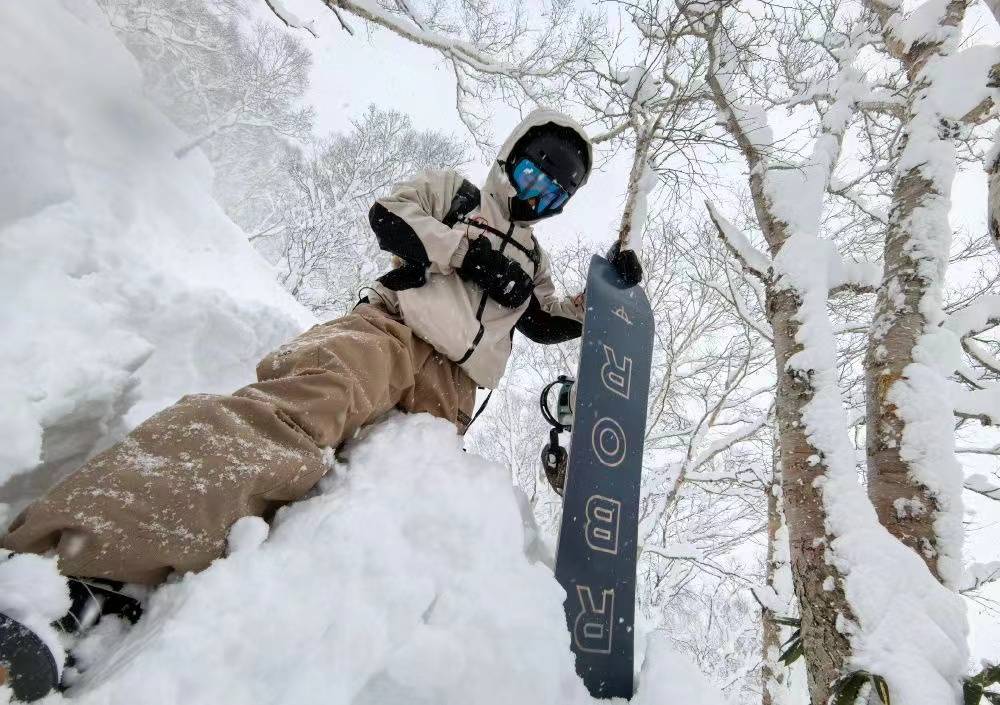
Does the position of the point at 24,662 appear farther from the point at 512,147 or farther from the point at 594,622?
the point at 512,147

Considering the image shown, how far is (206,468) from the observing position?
3.39ft

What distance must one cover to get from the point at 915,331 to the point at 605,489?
4.38 feet

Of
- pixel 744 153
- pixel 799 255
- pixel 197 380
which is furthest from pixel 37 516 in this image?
pixel 744 153

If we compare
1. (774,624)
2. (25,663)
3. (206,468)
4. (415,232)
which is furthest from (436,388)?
(774,624)

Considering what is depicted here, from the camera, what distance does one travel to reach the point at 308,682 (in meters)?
0.87

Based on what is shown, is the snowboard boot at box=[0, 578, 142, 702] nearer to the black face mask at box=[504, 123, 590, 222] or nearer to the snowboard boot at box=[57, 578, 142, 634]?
the snowboard boot at box=[57, 578, 142, 634]

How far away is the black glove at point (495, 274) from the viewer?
5.78 ft

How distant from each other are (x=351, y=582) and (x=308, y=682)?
0.69 ft

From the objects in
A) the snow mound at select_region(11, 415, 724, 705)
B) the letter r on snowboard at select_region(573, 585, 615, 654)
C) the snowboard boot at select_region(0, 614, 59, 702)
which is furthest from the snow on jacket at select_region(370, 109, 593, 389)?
the snowboard boot at select_region(0, 614, 59, 702)

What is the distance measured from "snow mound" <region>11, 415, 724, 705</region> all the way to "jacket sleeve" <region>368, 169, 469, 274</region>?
73cm

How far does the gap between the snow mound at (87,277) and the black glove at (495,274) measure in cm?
132

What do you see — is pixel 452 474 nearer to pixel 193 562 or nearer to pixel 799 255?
pixel 193 562

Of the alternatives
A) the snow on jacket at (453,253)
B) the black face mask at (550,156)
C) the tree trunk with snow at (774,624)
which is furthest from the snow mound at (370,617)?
the tree trunk with snow at (774,624)

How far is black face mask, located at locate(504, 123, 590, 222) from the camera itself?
2.01m
